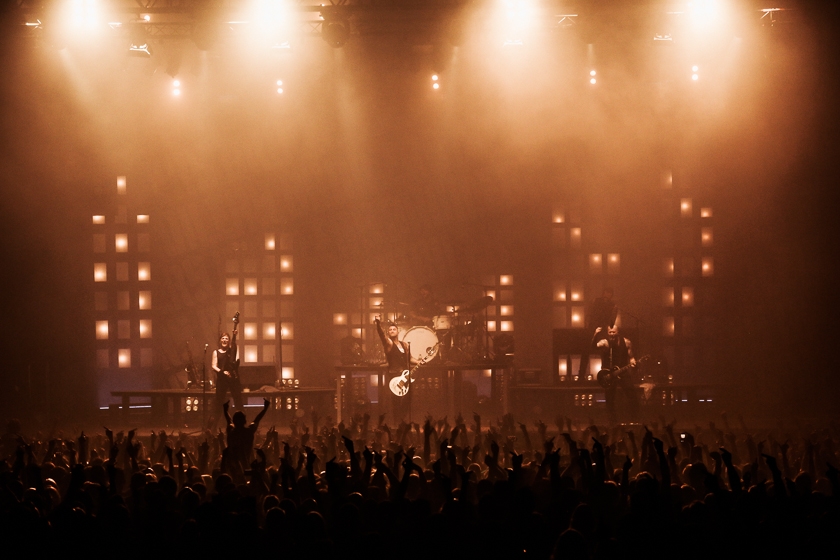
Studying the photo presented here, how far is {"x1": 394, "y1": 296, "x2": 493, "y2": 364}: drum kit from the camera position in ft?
47.1

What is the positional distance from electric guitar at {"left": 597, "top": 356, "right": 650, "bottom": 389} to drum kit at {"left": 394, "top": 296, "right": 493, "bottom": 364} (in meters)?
2.14

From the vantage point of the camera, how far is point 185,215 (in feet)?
56.0

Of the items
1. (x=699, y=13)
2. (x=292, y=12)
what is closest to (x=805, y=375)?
(x=699, y=13)

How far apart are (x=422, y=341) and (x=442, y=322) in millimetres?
885

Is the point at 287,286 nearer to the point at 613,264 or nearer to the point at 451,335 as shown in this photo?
the point at 451,335

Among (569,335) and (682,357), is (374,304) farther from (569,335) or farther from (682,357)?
(682,357)

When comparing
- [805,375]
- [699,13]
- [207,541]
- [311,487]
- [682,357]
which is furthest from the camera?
[682,357]

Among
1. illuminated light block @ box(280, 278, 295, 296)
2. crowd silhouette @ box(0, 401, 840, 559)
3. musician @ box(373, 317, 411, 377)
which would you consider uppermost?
illuminated light block @ box(280, 278, 295, 296)

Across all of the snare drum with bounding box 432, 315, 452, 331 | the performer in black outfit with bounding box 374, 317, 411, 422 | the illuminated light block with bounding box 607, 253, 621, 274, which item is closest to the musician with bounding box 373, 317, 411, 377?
the performer in black outfit with bounding box 374, 317, 411, 422

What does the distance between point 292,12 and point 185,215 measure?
531 cm

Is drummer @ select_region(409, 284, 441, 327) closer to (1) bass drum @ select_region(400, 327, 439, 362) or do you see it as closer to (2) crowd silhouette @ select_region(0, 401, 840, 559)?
(1) bass drum @ select_region(400, 327, 439, 362)

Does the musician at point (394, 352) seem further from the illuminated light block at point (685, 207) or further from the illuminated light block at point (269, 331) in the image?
the illuminated light block at point (685, 207)

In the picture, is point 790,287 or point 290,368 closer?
point 790,287

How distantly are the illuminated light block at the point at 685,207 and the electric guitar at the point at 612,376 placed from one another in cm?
Result: 445
